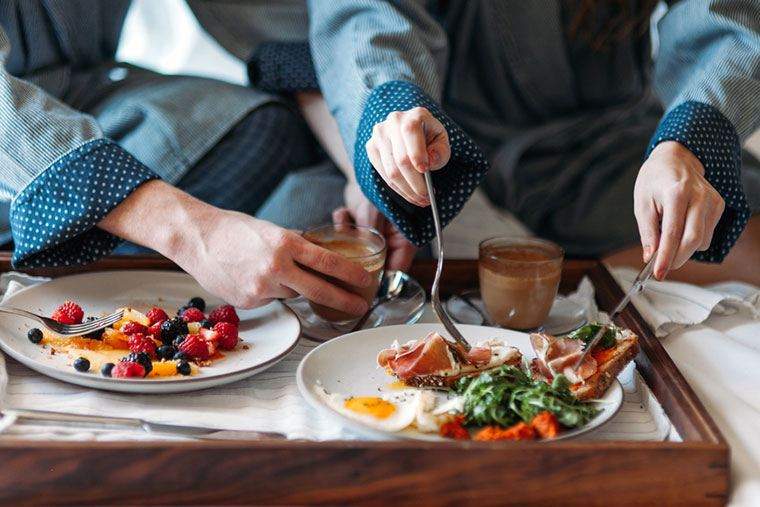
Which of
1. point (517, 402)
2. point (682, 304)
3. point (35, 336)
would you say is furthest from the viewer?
point (682, 304)

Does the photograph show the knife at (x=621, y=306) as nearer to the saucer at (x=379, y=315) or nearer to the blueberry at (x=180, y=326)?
the saucer at (x=379, y=315)

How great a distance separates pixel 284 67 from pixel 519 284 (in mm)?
823

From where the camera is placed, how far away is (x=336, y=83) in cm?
158

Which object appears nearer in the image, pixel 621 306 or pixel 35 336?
pixel 35 336

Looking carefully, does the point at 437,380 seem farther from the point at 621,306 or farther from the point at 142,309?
the point at 142,309

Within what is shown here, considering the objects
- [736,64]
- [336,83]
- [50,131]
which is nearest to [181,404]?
[50,131]

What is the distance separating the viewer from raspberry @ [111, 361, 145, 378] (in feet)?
3.33

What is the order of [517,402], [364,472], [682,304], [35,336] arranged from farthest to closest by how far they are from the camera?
1. [682,304]
2. [35,336]
3. [517,402]
4. [364,472]

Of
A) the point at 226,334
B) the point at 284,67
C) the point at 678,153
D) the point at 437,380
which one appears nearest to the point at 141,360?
the point at 226,334

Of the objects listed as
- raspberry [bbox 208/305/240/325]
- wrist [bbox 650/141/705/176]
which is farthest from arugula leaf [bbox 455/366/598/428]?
wrist [bbox 650/141/705/176]

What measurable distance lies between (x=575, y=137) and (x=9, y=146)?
1.17m

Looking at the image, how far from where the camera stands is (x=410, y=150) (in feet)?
3.76

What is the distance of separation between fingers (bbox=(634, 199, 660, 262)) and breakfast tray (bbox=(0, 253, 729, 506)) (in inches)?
12.4

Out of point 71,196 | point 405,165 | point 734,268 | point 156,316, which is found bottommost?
point 734,268
